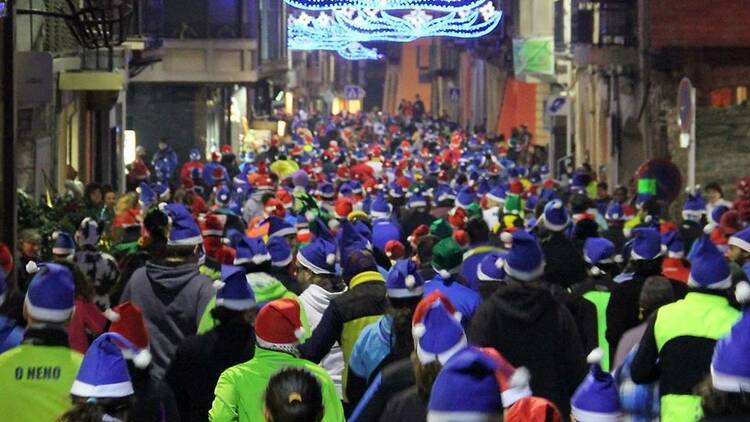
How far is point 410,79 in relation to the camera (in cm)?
11250

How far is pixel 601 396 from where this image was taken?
596cm

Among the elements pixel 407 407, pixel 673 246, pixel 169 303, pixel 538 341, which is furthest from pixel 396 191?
pixel 407 407

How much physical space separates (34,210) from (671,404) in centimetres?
1078

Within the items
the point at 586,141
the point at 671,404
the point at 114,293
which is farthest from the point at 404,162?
the point at 671,404

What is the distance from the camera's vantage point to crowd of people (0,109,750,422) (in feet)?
19.7

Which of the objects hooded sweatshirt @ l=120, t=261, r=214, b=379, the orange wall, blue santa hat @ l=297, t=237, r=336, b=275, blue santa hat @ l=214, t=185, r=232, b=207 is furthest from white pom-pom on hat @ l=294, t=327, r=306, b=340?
the orange wall

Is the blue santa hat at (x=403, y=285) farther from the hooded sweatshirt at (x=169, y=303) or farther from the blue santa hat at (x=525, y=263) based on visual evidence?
the hooded sweatshirt at (x=169, y=303)

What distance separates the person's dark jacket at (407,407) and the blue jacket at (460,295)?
319cm

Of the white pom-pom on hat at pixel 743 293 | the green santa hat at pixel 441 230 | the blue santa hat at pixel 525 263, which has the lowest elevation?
the green santa hat at pixel 441 230

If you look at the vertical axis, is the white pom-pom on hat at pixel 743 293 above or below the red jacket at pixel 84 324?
above

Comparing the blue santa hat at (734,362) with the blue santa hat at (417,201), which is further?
the blue santa hat at (417,201)

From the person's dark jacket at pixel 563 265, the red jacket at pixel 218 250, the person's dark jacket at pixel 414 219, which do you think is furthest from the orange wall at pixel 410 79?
the person's dark jacket at pixel 563 265

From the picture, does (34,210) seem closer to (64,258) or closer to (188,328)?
(64,258)

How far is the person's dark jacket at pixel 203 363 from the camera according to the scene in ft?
27.5
